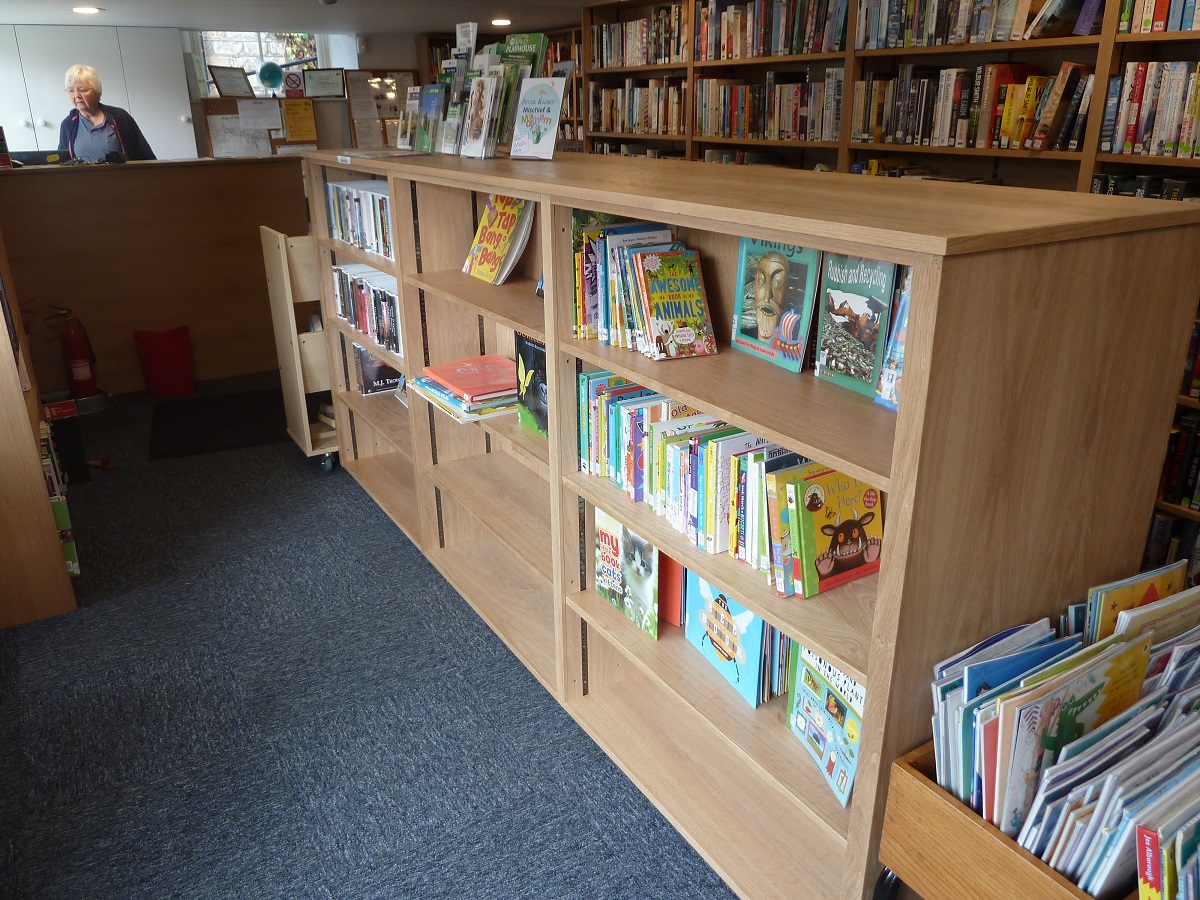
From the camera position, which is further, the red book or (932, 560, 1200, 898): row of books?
the red book

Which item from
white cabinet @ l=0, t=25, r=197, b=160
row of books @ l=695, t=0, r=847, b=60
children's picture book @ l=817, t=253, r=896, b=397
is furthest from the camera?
white cabinet @ l=0, t=25, r=197, b=160

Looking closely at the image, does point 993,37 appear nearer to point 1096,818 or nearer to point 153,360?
point 1096,818

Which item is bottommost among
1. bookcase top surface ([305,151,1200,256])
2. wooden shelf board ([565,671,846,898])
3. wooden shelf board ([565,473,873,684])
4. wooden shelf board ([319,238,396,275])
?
wooden shelf board ([565,671,846,898])

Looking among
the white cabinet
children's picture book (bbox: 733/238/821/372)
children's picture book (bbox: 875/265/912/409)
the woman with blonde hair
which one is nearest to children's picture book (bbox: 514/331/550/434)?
children's picture book (bbox: 733/238/821/372)

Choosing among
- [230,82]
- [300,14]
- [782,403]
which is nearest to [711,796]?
[782,403]

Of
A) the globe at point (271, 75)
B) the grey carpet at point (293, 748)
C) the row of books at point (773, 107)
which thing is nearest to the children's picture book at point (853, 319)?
the grey carpet at point (293, 748)

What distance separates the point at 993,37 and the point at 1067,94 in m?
0.36

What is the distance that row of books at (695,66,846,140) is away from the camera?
12.5ft

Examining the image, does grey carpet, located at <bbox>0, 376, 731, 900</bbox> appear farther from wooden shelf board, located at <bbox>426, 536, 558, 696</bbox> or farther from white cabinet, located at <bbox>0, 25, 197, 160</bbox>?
white cabinet, located at <bbox>0, 25, 197, 160</bbox>

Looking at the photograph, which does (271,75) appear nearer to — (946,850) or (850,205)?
(850,205)

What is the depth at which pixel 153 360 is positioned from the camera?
441 centimetres

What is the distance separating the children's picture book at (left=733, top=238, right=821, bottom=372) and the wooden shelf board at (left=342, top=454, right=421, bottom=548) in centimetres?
167

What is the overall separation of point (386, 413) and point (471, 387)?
974mm

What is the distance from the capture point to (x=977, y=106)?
3.15 metres
